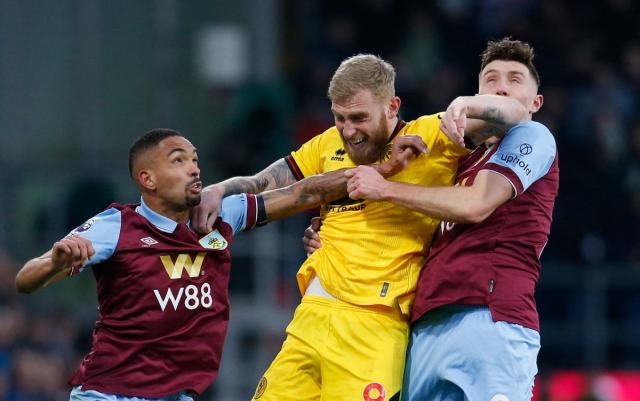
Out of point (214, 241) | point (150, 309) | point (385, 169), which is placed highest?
point (385, 169)

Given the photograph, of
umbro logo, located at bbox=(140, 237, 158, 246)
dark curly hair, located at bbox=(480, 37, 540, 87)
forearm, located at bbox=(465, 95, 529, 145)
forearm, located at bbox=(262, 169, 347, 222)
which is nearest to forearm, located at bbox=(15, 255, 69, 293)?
umbro logo, located at bbox=(140, 237, 158, 246)

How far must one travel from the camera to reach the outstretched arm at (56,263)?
5.28 metres

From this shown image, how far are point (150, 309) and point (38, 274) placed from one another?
0.53 meters

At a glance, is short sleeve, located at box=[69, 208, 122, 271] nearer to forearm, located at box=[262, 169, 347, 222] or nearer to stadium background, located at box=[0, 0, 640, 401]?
forearm, located at box=[262, 169, 347, 222]

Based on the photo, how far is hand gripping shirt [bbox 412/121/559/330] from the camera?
557 centimetres

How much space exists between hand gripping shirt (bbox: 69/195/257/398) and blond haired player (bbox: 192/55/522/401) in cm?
23

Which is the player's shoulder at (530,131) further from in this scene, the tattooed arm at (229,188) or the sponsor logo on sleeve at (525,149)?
the tattooed arm at (229,188)

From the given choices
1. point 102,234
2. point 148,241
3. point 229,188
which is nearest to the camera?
point 102,234

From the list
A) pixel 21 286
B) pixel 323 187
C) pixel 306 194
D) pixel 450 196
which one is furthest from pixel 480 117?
pixel 21 286

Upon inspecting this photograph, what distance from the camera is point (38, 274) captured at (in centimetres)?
541

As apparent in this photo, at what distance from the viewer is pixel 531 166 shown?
5.61 metres

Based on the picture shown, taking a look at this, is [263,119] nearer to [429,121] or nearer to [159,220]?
[429,121]

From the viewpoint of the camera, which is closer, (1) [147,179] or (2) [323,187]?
(1) [147,179]

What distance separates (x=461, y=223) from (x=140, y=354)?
1.53 meters
